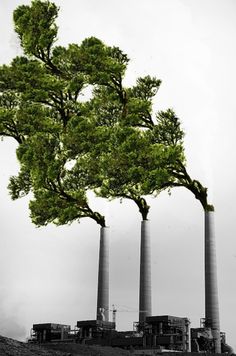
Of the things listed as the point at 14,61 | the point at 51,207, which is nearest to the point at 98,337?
the point at 51,207

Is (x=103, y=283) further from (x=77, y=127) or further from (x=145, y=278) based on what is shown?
(x=77, y=127)

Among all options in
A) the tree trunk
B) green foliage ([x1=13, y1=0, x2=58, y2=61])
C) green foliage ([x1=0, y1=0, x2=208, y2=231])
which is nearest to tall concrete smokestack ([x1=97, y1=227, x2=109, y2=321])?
green foliage ([x1=0, y1=0, x2=208, y2=231])

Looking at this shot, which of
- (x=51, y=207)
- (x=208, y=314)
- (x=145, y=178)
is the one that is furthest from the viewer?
(x=51, y=207)

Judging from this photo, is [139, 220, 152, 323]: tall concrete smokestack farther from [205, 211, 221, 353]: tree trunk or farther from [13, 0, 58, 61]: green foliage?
[13, 0, 58, 61]: green foliage

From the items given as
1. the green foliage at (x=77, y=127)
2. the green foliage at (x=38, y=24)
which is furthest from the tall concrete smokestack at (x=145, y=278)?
the green foliage at (x=38, y=24)

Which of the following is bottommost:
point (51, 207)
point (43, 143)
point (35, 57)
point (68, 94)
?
point (51, 207)

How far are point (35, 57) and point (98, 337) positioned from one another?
20078 mm

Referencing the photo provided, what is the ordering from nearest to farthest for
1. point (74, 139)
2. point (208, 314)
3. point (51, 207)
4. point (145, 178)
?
point (208, 314) < point (145, 178) < point (74, 139) < point (51, 207)

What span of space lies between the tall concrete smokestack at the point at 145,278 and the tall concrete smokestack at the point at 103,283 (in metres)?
3.14

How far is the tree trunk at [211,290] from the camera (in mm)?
33312

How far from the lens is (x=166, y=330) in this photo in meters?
33.8

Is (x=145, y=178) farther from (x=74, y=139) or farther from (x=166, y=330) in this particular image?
(x=166, y=330)

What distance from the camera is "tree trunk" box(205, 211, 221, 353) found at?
3331cm

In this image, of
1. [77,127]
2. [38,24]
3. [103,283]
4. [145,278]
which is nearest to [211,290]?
[145,278]
